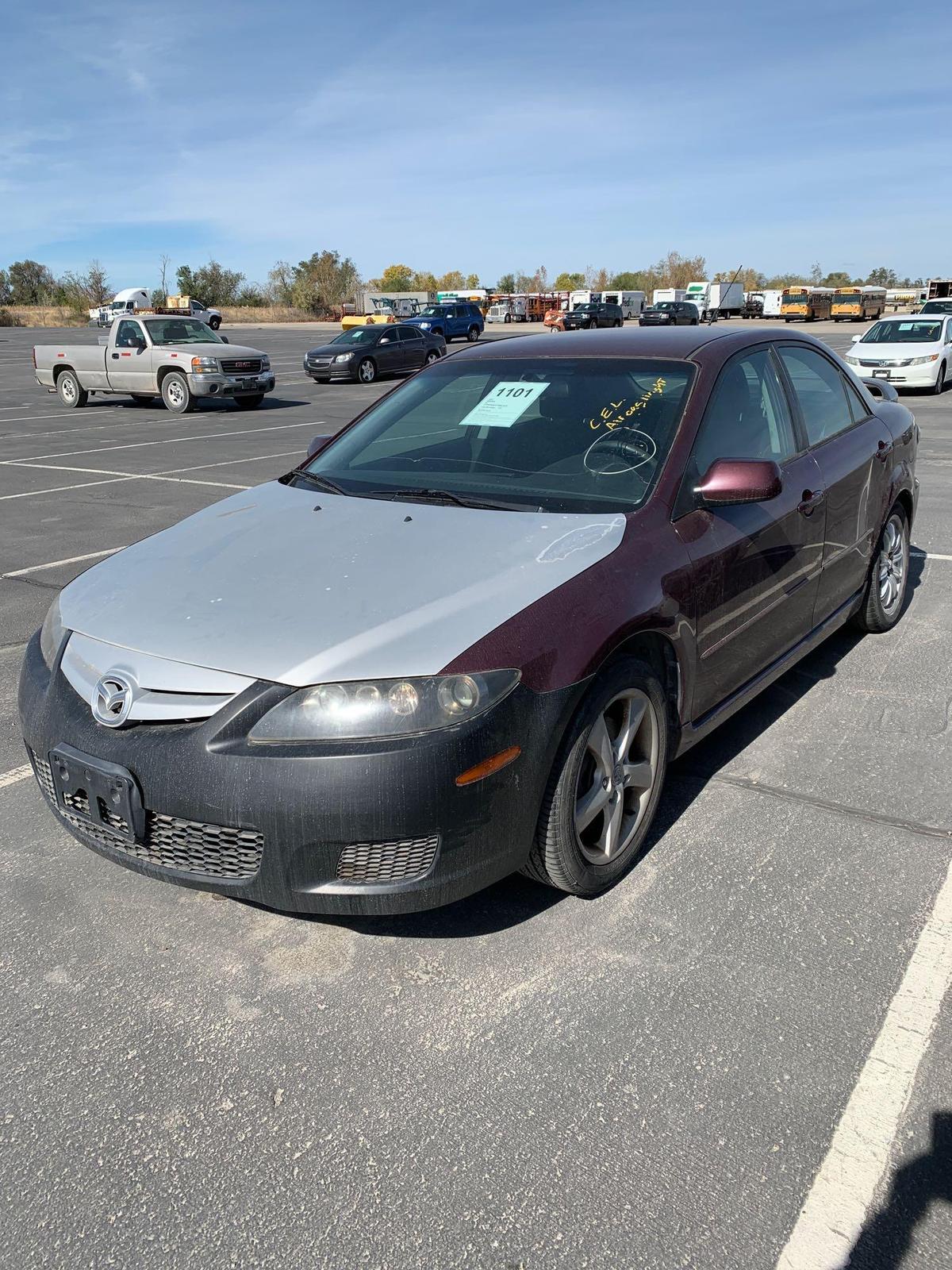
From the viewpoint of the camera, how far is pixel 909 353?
1970 centimetres

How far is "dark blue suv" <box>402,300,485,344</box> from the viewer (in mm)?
42875

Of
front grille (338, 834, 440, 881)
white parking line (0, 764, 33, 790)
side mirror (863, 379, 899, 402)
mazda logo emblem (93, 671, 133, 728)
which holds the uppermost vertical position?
side mirror (863, 379, 899, 402)

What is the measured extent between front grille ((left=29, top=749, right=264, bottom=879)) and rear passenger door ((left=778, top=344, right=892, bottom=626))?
2849 mm

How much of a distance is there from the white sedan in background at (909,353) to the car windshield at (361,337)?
12.4 metres

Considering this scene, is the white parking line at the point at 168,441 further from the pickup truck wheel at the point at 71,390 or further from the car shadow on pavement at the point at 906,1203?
the car shadow on pavement at the point at 906,1203

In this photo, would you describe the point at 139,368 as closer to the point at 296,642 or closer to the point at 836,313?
the point at 296,642

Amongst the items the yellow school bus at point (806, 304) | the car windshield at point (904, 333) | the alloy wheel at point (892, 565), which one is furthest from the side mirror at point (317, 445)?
the yellow school bus at point (806, 304)

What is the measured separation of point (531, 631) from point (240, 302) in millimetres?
90423

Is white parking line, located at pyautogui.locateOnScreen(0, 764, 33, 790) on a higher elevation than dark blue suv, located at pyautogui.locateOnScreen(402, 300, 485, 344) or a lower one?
lower

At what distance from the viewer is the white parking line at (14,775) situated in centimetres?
405

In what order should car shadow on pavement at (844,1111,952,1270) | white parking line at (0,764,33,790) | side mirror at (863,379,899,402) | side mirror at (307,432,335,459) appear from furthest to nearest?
1. side mirror at (863,379,899,402)
2. side mirror at (307,432,335,459)
3. white parking line at (0,764,33,790)
4. car shadow on pavement at (844,1111,952,1270)

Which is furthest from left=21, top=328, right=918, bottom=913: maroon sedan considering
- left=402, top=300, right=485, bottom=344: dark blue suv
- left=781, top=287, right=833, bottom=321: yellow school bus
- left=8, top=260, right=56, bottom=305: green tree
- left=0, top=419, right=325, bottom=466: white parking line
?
left=8, top=260, right=56, bottom=305: green tree

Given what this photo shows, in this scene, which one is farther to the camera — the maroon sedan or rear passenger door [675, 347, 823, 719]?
rear passenger door [675, 347, 823, 719]

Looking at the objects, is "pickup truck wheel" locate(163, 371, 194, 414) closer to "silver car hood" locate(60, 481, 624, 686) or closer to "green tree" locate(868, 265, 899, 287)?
"silver car hood" locate(60, 481, 624, 686)
